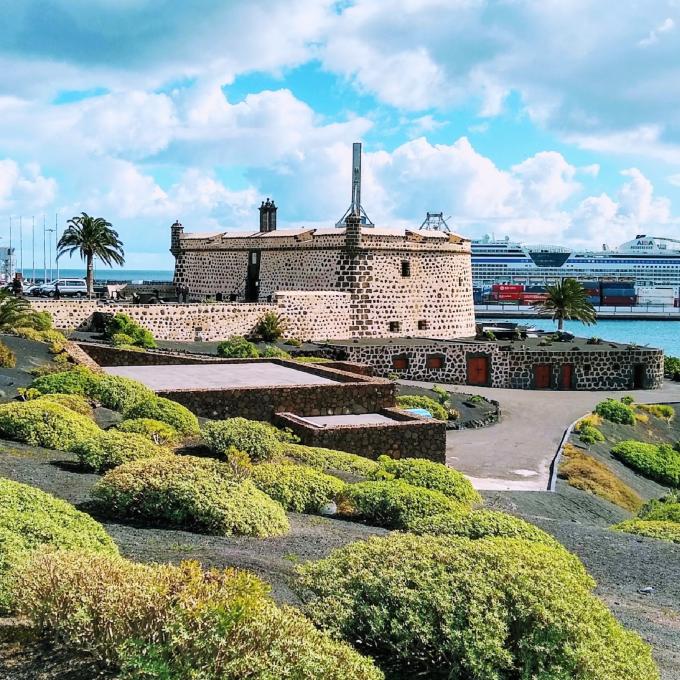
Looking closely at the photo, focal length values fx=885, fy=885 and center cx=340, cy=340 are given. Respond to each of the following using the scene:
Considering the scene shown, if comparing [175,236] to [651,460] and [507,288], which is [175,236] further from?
[507,288]

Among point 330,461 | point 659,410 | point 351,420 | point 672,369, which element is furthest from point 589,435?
point 672,369

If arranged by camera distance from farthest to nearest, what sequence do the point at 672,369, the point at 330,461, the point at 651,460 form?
1. the point at 672,369
2. the point at 651,460
3. the point at 330,461

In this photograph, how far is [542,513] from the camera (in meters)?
16.3

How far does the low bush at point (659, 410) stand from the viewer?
113 ft

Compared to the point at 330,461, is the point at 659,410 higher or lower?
lower

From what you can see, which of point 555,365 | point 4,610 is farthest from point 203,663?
point 555,365

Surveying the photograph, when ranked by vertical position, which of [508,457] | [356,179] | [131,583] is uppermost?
[356,179]

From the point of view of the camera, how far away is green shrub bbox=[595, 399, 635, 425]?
103 ft

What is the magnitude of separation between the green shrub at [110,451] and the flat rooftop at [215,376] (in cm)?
702

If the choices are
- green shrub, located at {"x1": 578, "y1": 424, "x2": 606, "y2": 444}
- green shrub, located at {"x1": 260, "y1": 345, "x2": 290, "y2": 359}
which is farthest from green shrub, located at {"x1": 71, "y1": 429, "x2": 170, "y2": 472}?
green shrub, located at {"x1": 260, "y1": 345, "x2": 290, "y2": 359}

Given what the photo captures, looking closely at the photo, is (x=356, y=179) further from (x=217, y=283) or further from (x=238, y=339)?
(x=238, y=339)

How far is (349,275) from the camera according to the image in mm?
41781

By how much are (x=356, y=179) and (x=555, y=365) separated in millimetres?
43513

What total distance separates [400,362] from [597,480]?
58.2 feet
